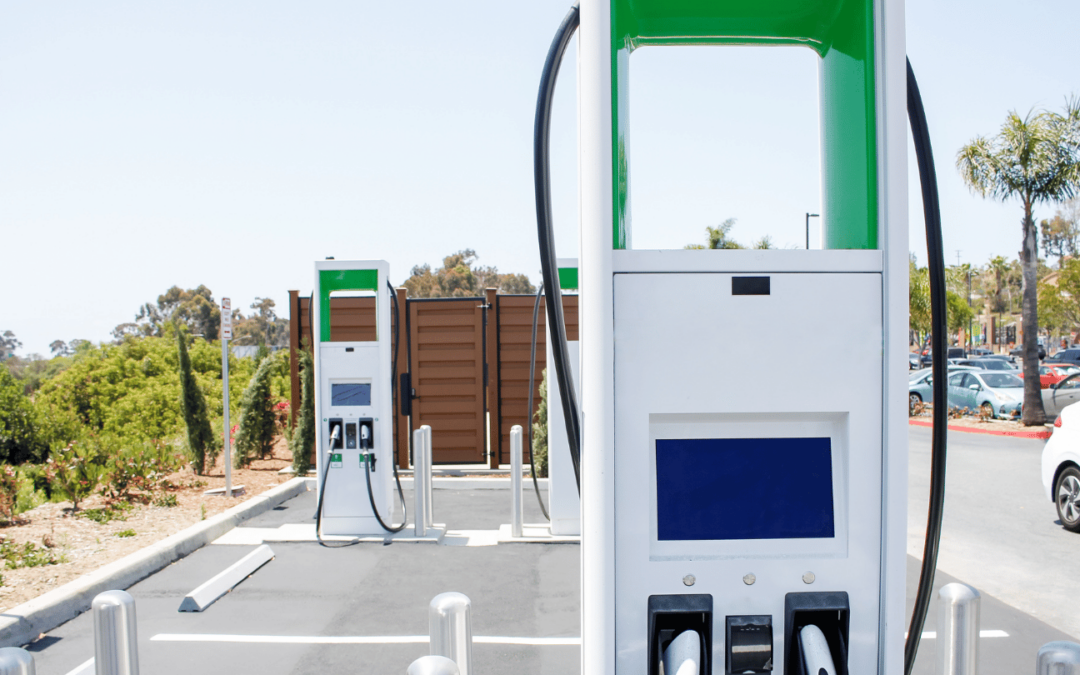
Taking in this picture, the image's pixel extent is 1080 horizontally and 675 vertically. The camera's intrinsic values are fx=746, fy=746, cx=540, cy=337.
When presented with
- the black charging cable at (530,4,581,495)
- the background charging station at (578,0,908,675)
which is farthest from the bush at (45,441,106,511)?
the background charging station at (578,0,908,675)

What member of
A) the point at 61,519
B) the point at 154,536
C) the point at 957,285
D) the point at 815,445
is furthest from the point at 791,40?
the point at 957,285

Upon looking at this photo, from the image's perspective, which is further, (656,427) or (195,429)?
(195,429)

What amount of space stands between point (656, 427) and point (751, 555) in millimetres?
358

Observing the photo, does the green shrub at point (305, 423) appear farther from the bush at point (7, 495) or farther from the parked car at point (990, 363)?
the parked car at point (990, 363)

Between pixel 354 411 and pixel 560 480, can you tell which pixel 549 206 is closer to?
pixel 560 480

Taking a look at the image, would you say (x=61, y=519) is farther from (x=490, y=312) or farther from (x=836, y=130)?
(x=836, y=130)

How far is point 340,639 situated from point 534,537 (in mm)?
2674

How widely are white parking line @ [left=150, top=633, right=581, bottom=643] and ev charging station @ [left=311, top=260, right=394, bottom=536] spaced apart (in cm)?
247

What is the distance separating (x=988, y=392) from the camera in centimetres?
1811

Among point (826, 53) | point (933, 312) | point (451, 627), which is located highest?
point (826, 53)

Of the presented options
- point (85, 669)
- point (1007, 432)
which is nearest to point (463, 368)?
point (85, 669)

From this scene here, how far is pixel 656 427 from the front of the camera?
1678 mm

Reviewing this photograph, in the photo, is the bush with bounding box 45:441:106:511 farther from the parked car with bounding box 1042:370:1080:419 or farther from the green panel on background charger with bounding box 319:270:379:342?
the parked car with bounding box 1042:370:1080:419

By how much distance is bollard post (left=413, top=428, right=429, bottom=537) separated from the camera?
7160 mm
